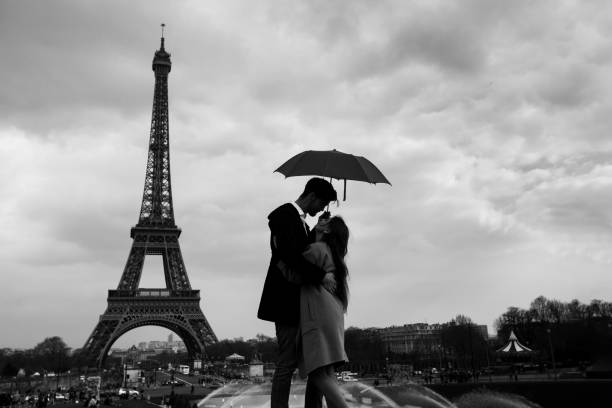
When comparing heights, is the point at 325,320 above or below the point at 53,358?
above

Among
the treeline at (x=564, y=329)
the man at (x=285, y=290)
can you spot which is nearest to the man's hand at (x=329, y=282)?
the man at (x=285, y=290)

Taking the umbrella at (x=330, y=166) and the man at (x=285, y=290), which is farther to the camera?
the umbrella at (x=330, y=166)

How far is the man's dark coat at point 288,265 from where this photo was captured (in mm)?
4633

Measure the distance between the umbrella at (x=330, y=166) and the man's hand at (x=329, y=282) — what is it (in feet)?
5.65

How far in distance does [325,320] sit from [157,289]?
7321 cm

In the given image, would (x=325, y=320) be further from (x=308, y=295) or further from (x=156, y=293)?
(x=156, y=293)

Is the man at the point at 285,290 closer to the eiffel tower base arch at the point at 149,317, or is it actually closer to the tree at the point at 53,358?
the eiffel tower base arch at the point at 149,317

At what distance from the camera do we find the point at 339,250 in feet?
16.3

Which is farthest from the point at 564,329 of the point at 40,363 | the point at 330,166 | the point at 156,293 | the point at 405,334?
the point at 405,334

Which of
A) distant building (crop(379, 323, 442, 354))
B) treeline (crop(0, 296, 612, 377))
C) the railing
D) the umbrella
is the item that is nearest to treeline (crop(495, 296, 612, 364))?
treeline (crop(0, 296, 612, 377))

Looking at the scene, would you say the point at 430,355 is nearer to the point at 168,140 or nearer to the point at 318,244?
the point at 168,140

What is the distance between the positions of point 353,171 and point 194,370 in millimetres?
69152

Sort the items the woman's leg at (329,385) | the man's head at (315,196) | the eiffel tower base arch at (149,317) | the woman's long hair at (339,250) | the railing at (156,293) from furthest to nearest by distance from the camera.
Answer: the railing at (156,293), the eiffel tower base arch at (149,317), the man's head at (315,196), the woman's long hair at (339,250), the woman's leg at (329,385)

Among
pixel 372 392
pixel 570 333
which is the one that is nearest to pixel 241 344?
pixel 570 333
